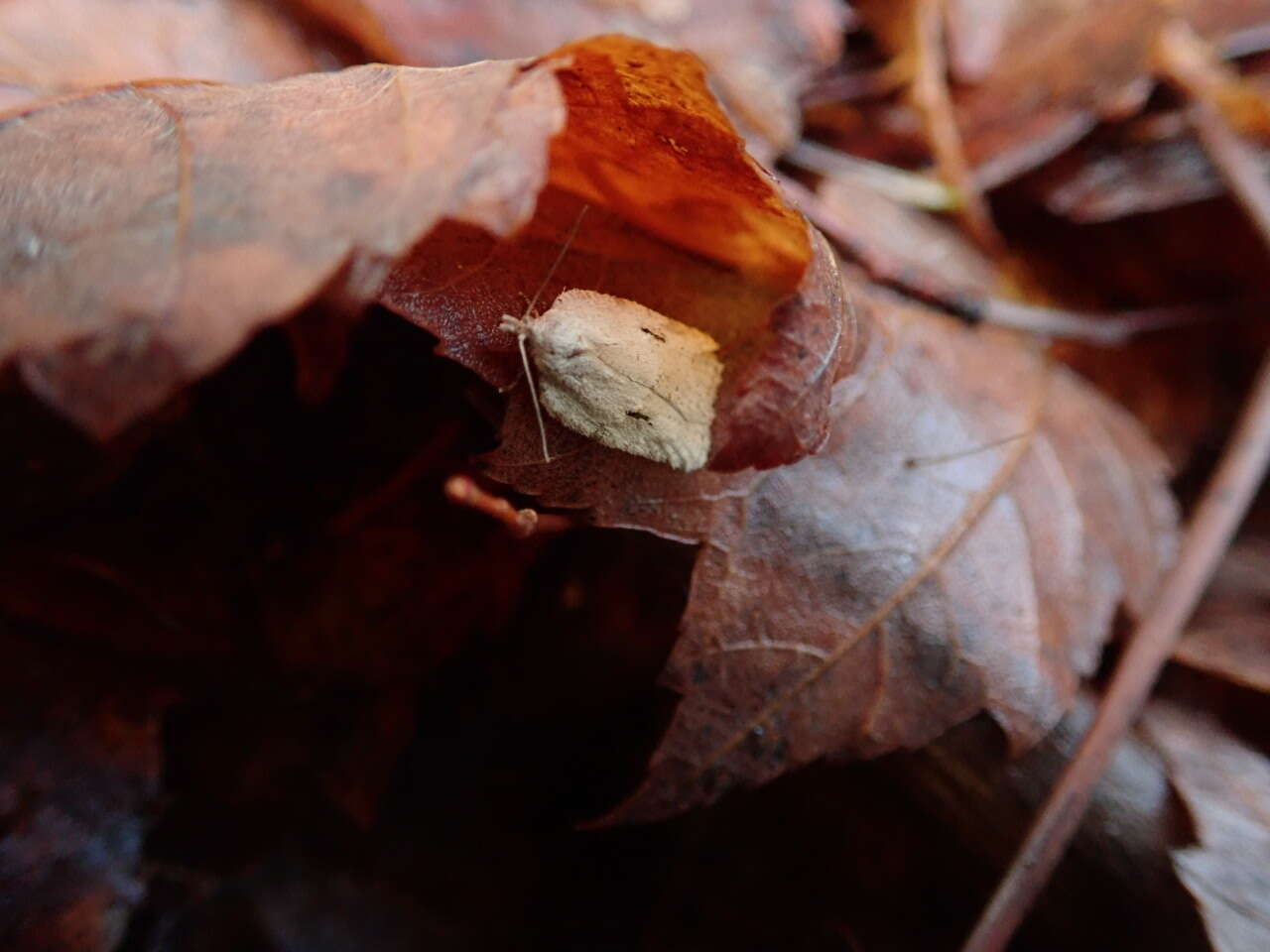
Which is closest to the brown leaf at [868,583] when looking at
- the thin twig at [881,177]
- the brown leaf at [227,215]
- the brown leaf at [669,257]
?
the brown leaf at [669,257]

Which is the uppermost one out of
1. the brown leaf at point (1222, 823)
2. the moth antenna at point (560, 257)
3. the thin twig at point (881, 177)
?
the thin twig at point (881, 177)

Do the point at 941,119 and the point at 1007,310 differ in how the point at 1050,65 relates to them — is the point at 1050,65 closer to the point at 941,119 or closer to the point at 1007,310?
the point at 941,119

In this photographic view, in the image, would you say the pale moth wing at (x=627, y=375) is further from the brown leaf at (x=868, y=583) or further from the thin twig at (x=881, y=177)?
the thin twig at (x=881, y=177)

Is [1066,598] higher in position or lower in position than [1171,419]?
Result: lower

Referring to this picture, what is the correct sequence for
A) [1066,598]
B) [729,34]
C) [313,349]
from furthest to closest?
[729,34] → [1066,598] → [313,349]

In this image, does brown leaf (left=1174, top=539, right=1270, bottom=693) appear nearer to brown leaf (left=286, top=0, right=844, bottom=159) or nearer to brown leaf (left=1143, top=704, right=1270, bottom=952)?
brown leaf (left=1143, top=704, right=1270, bottom=952)

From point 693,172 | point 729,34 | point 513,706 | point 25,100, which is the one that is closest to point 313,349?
point 693,172

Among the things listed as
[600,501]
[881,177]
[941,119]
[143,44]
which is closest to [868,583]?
[600,501]

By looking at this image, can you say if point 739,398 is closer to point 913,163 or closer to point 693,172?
point 693,172
